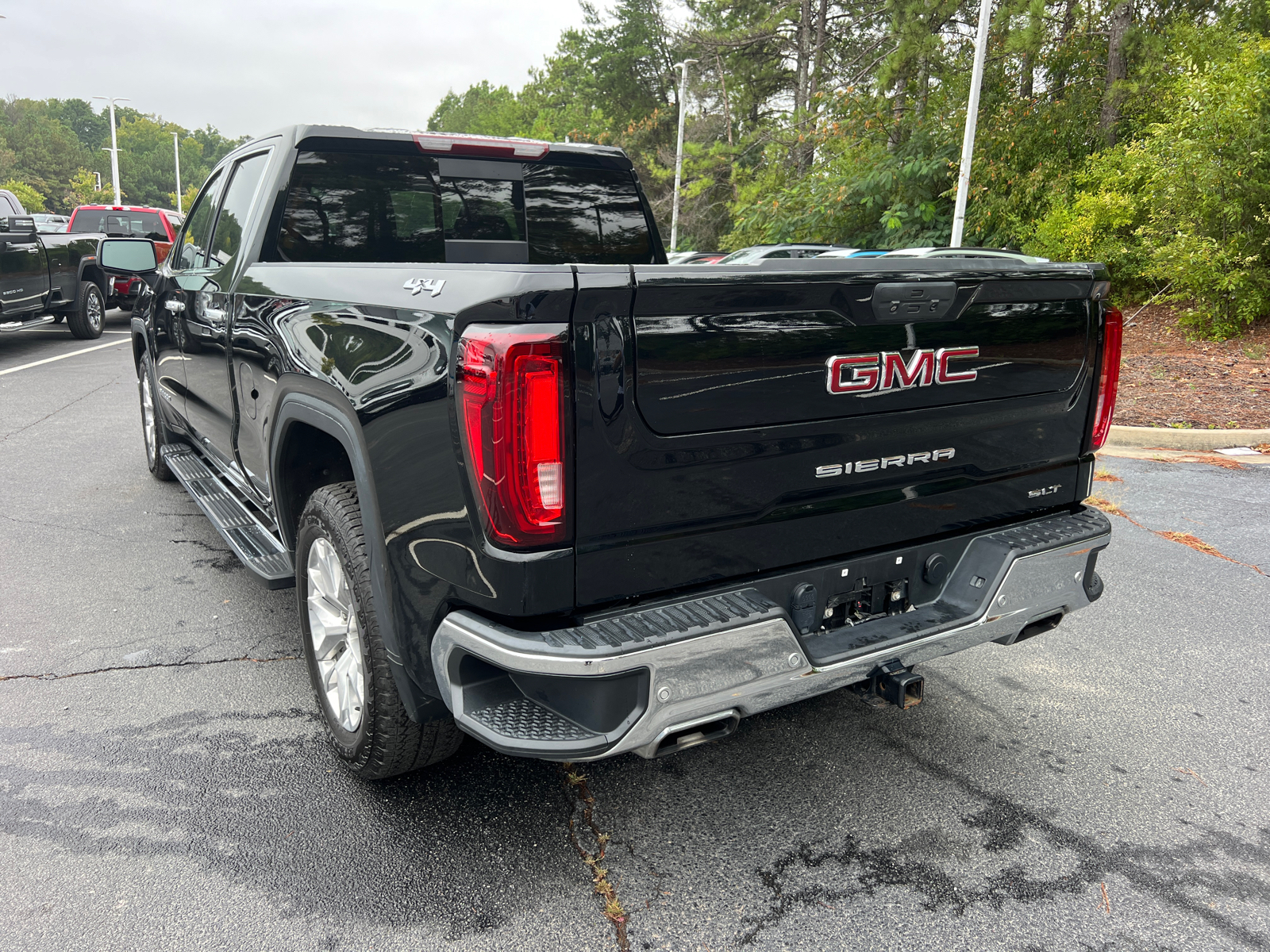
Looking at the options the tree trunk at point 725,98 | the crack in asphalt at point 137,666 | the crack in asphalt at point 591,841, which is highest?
the tree trunk at point 725,98

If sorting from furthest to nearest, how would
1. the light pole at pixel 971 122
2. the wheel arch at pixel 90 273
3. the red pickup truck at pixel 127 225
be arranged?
the light pole at pixel 971 122, the red pickup truck at pixel 127 225, the wheel arch at pixel 90 273

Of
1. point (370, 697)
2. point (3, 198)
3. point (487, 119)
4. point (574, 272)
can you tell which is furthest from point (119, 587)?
point (487, 119)

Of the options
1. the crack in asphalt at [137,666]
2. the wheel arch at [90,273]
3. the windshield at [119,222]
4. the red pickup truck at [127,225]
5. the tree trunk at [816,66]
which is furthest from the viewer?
the tree trunk at [816,66]

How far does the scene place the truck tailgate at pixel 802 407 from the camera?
1985mm

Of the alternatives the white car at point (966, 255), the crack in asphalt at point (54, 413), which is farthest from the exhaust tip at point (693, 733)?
the crack in asphalt at point (54, 413)

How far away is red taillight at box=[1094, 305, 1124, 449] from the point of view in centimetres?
288

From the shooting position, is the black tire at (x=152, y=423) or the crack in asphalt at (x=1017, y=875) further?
the black tire at (x=152, y=423)

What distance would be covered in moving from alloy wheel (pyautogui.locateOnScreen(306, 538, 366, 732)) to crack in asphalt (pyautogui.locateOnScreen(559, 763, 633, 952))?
67 centimetres

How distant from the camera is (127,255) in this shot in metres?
4.98

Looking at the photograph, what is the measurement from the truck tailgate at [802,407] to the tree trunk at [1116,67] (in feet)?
53.9

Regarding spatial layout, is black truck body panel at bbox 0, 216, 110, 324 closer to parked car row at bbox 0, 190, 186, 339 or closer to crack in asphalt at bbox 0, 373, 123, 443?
parked car row at bbox 0, 190, 186, 339

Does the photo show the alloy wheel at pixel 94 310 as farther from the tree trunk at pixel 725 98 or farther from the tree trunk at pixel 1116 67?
the tree trunk at pixel 725 98

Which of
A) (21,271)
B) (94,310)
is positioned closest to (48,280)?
(21,271)

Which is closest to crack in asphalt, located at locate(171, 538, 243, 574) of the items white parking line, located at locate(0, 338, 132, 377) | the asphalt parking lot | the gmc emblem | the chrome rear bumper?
the asphalt parking lot
